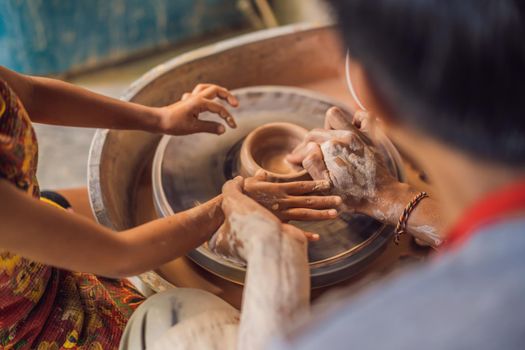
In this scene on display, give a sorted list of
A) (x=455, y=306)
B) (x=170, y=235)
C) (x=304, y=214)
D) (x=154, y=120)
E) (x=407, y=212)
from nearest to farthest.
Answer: (x=455, y=306) < (x=170, y=235) < (x=304, y=214) < (x=407, y=212) < (x=154, y=120)

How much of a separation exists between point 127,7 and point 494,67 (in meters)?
2.25

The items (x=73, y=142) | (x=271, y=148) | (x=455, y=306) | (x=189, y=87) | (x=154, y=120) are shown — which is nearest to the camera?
(x=455, y=306)

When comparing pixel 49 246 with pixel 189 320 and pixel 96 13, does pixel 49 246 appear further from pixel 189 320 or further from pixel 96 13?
pixel 96 13

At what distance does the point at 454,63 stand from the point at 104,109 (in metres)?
1.03

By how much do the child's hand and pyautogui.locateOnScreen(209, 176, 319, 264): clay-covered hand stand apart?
0.34 metres

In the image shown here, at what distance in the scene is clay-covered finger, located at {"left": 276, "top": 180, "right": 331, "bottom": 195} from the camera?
1.25 metres

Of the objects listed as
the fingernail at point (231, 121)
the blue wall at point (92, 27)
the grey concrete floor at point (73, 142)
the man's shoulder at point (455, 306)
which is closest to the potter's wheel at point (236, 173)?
the fingernail at point (231, 121)

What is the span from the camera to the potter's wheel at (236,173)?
1.40m

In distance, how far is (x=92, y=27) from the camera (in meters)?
2.57

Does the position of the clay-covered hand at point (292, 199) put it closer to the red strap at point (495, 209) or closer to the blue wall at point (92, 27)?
the red strap at point (495, 209)

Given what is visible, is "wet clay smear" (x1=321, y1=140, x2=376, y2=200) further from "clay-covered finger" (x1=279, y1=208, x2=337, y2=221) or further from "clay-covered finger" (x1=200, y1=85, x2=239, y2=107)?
"clay-covered finger" (x1=200, y1=85, x2=239, y2=107)

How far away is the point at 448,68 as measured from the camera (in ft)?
2.07

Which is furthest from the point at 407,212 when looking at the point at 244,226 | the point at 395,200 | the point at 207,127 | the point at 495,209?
the point at 495,209

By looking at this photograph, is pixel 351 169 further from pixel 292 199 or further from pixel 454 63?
pixel 454 63
